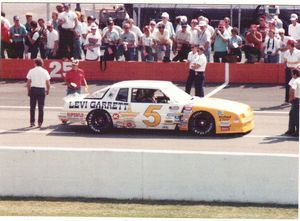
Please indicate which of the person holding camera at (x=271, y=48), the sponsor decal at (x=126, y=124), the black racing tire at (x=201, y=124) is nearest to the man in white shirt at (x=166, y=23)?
the person holding camera at (x=271, y=48)

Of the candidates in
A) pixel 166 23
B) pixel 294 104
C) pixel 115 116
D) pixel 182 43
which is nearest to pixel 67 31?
pixel 166 23

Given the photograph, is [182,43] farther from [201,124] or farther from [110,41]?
[201,124]

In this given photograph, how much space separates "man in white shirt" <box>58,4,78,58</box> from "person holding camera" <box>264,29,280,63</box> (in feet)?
18.4

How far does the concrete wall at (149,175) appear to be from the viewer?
1201cm

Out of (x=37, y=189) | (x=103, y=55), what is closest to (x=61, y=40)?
(x=103, y=55)

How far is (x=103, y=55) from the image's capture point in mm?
24562

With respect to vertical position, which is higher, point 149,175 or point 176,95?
point 176,95

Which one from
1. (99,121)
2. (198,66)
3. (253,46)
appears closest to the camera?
(99,121)

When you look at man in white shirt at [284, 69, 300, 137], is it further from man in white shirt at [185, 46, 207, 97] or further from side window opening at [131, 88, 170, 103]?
man in white shirt at [185, 46, 207, 97]

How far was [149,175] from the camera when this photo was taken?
1220 cm

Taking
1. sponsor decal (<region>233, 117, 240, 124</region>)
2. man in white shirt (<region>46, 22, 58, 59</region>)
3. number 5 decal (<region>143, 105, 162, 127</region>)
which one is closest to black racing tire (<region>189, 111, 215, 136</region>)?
sponsor decal (<region>233, 117, 240, 124</region>)

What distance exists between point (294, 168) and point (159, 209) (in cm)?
203

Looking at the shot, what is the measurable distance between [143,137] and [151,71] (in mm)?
7297

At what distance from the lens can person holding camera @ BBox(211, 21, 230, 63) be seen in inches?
945
